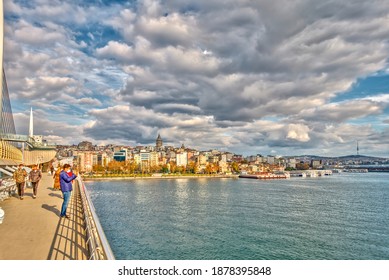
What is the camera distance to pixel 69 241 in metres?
6.95

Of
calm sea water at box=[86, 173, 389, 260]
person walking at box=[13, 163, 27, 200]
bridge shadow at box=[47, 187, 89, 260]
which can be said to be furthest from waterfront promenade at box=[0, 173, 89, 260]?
calm sea water at box=[86, 173, 389, 260]

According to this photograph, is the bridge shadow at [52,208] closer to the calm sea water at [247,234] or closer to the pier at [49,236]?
the pier at [49,236]

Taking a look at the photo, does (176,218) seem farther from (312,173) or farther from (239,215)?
(312,173)

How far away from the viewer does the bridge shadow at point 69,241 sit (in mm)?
6055

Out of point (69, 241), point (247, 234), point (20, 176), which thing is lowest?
point (247, 234)

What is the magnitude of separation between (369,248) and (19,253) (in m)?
19.1

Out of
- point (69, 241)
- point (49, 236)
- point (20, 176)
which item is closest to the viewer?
point (69, 241)

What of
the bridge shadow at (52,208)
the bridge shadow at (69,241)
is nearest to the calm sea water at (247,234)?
the bridge shadow at (52,208)

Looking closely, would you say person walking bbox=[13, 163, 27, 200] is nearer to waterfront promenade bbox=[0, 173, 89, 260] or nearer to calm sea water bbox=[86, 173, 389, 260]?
waterfront promenade bbox=[0, 173, 89, 260]

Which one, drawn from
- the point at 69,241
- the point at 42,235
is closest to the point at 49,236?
the point at 42,235

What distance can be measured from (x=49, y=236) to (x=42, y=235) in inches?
9.1

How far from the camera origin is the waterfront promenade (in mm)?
6137

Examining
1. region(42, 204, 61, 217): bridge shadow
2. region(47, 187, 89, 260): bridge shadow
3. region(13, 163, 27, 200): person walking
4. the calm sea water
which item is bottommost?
the calm sea water

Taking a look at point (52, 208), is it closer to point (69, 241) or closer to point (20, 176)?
point (20, 176)
